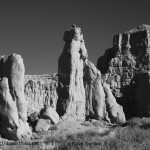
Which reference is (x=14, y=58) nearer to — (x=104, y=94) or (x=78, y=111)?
(x=78, y=111)

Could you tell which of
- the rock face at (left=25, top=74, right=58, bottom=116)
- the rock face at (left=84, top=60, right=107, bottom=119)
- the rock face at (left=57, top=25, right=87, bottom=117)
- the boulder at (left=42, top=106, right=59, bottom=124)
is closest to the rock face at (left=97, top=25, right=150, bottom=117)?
the rock face at (left=84, top=60, right=107, bottom=119)

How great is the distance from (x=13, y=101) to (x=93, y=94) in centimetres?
1317

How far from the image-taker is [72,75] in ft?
126

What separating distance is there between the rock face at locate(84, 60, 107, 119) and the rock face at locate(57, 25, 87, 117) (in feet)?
2.75

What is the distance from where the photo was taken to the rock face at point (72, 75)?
3766 cm

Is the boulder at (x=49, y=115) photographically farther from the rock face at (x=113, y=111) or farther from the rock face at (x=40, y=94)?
the rock face at (x=40, y=94)

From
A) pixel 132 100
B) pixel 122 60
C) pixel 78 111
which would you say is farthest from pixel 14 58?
pixel 122 60

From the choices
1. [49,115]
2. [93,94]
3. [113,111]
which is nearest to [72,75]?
[93,94]

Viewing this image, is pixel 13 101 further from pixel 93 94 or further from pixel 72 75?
pixel 93 94

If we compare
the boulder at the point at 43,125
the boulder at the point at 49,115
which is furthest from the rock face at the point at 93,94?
the boulder at the point at 43,125

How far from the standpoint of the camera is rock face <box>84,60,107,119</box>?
129 ft

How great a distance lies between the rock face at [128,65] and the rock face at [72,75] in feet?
33.4

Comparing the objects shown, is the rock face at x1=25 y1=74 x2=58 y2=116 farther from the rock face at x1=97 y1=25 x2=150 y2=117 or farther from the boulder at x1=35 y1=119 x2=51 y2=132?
the boulder at x1=35 y1=119 x2=51 y2=132

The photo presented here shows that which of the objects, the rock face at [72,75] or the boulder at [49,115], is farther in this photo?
the rock face at [72,75]
